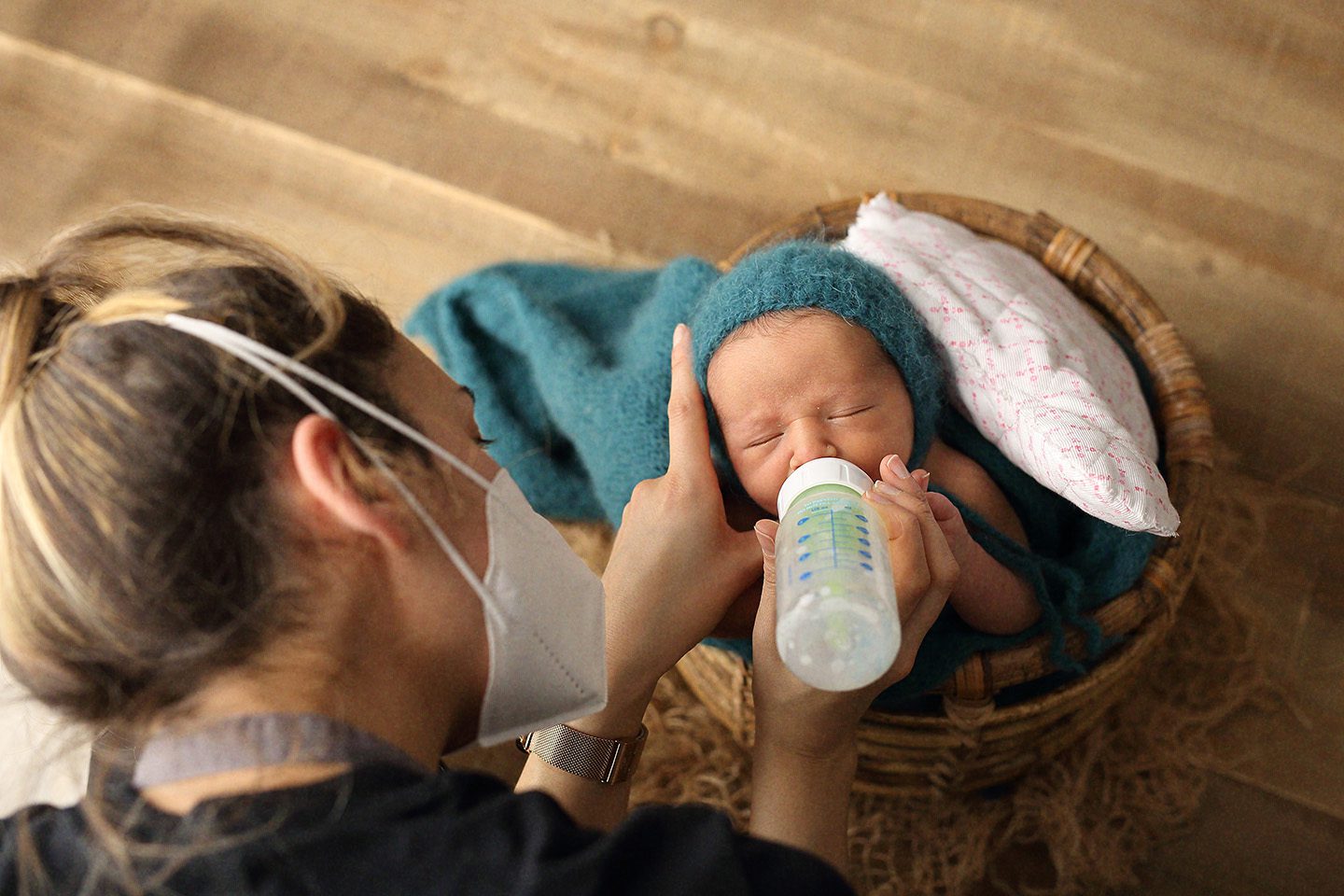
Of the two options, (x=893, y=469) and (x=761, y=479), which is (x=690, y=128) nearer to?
(x=761, y=479)

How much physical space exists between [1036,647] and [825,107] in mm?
1093

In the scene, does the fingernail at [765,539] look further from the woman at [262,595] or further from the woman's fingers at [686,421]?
the woman at [262,595]

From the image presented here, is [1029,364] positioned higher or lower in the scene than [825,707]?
higher

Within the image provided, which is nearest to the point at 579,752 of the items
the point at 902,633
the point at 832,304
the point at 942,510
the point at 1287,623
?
the point at 902,633

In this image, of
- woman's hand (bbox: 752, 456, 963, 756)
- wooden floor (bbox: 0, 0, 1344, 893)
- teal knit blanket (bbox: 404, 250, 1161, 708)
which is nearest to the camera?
woman's hand (bbox: 752, 456, 963, 756)

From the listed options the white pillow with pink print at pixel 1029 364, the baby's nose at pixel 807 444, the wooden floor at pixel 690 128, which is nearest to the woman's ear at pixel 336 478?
the baby's nose at pixel 807 444

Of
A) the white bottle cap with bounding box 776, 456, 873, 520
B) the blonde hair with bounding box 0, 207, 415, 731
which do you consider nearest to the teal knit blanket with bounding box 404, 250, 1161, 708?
the white bottle cap with bounding box 776, 456, 873, 520

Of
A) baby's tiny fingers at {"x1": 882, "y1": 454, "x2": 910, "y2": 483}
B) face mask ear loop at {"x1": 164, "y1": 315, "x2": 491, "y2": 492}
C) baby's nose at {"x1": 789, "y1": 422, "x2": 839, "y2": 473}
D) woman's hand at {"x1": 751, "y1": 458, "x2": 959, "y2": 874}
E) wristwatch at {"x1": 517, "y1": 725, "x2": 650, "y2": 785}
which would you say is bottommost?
wristwatch at {"x1": 517, "y1": 725, "x2": 650, "y2": 785}

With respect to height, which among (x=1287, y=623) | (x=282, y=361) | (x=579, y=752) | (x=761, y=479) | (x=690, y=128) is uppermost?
(x=690, y=128)

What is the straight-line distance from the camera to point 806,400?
108 cm

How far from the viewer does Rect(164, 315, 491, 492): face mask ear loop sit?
28.0 inches

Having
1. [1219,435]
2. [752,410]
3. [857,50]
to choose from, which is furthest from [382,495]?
[857,50]

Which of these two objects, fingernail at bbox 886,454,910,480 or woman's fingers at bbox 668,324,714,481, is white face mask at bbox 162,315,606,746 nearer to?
woman's fingers at bbox 668,324,714,481

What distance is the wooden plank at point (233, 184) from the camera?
1719mm
